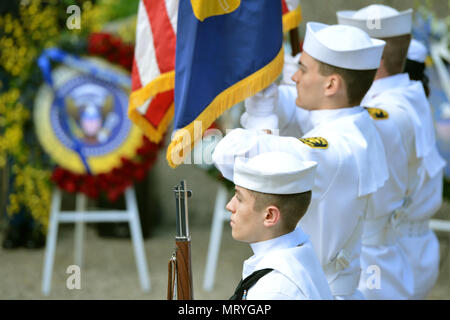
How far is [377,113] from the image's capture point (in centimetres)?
273

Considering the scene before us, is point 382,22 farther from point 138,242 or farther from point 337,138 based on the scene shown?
point 138,242

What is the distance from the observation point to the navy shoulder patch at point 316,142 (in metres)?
2.14

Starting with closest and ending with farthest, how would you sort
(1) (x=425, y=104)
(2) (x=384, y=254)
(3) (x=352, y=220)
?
(3) (x=352, y=220), (2) (x=384, y=254), (1) (x=425, y=104)

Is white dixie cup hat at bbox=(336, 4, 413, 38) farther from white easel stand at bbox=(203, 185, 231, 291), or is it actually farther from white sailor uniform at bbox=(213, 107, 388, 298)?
white easel stand at bbox=(203, 185, 231, 291)

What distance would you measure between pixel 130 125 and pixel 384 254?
2.31 m

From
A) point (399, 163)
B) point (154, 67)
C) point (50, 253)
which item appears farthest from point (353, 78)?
point (50, 253)

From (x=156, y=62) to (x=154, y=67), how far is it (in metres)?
0.02

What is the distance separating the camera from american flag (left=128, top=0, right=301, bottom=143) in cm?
281

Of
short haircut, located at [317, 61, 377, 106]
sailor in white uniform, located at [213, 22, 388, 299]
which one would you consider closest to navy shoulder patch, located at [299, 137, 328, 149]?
sailor in white uniform, located at [213, 22, 388, 299]

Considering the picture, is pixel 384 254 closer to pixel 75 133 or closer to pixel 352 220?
pixel 352 220

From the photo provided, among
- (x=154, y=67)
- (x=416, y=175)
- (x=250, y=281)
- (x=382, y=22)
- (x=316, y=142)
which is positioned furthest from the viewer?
(x=416, y=175)

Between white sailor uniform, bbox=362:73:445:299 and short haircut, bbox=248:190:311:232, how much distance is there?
110cm

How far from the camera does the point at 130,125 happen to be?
4734mm
